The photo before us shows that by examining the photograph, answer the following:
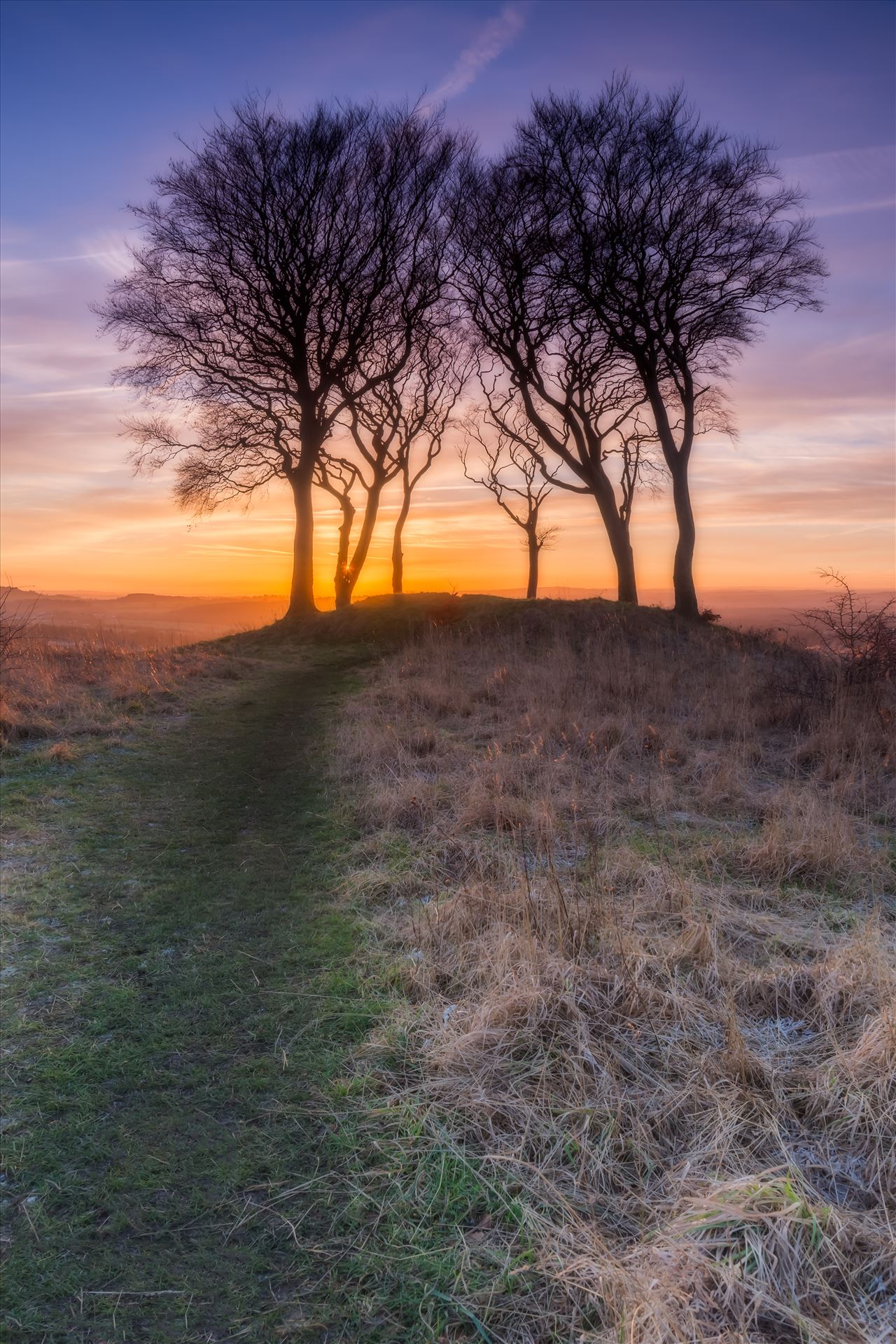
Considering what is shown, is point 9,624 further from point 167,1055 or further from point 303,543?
point 303,543

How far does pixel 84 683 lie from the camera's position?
12.3 m

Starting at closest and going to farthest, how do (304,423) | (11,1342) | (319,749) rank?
(11,1342), (319,749), (304,423)

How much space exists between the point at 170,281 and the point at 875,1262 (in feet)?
73.6

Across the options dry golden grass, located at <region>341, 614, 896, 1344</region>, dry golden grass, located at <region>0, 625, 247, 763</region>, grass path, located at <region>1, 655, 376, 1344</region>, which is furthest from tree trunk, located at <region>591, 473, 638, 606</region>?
grass path, located at <region>1, 655, 376, 1344</region>

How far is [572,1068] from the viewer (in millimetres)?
3373

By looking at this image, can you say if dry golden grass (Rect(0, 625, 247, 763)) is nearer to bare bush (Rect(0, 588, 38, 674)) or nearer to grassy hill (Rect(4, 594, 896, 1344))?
bare bush (Rect(0, 588, 38, 674))

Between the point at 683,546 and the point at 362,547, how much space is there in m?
9.26

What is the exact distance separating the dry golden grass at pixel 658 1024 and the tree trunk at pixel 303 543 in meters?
13.8

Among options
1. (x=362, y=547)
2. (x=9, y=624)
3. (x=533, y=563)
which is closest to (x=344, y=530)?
(x=362, y=547)

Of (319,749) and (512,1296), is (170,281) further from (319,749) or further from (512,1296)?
(512,1296)

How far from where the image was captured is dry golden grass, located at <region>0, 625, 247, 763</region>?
9461mm

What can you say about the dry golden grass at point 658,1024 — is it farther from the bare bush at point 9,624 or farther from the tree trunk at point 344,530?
the tree trunk at point 344,530

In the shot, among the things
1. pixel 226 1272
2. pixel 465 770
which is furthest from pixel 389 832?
pixel 226 1272

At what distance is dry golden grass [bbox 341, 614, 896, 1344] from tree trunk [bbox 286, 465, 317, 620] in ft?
45.4
